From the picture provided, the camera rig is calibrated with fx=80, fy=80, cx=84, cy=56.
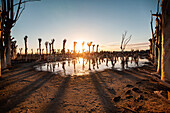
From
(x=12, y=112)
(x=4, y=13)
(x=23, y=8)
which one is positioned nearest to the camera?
(x=12, y=112)

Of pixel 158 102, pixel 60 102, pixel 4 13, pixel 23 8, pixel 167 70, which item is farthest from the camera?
pixel 4 13

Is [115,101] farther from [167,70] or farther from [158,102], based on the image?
[167,70]

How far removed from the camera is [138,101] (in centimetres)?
328

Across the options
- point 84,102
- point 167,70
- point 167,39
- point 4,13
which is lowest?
point 84,102

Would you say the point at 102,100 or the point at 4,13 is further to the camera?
the point at 4,13

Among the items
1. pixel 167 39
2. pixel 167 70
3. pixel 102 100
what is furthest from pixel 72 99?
pixel 167 39

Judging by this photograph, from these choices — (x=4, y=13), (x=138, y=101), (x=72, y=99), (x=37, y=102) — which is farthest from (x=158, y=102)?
(x=4, y=13)

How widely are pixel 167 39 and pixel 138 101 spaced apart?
3887 millimetres

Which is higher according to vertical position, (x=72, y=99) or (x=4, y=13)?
(x=4, y=13)

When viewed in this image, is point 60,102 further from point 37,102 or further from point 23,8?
point 23,8

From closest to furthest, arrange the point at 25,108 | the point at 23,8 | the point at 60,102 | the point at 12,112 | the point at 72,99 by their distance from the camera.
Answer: the point at 12,112 → the point at 25,108 → the point at 60,102 → the point at 72,99 → the point at 23,8

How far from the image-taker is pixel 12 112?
2674 millimetres

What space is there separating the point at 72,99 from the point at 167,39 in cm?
597

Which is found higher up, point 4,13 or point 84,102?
point 4,13
